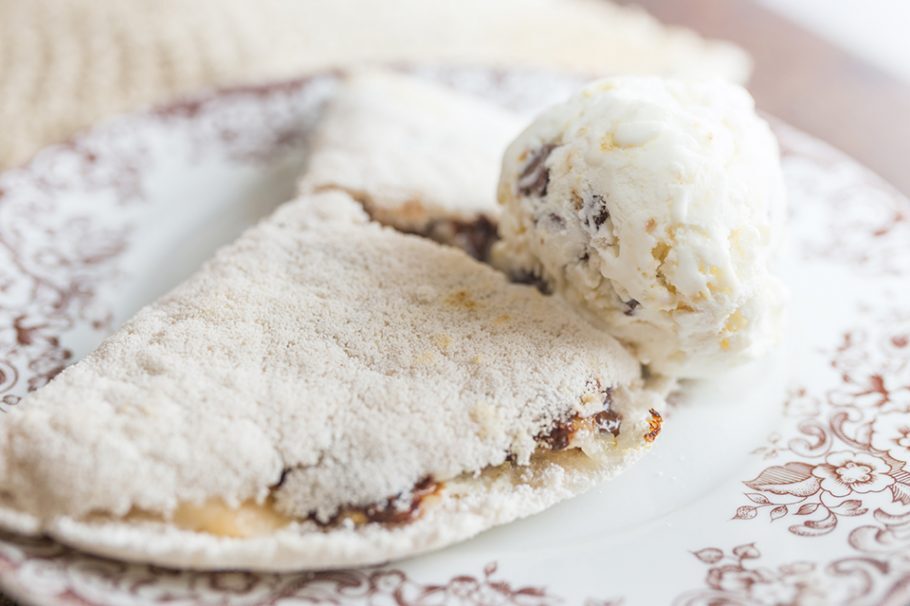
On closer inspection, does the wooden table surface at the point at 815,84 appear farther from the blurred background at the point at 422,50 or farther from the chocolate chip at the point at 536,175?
the chocolate chip at the point at 536,175

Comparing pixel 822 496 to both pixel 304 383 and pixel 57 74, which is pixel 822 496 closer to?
pixel 304 383

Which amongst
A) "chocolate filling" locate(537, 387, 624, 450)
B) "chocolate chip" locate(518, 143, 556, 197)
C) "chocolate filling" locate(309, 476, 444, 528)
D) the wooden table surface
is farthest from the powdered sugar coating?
the wooden table surface

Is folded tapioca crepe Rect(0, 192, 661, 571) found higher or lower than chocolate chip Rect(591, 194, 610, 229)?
lower

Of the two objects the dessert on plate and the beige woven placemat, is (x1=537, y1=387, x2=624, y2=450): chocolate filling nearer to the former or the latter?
the dessert on plate

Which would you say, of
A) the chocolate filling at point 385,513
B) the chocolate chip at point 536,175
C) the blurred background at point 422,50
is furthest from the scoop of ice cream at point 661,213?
the blurred background at point 422,50

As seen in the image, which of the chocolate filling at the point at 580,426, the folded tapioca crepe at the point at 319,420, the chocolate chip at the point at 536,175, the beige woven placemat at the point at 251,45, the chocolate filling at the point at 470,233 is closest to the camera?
the folded tapioca crepe at the point at 319,420

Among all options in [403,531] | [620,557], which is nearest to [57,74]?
[403,531]
